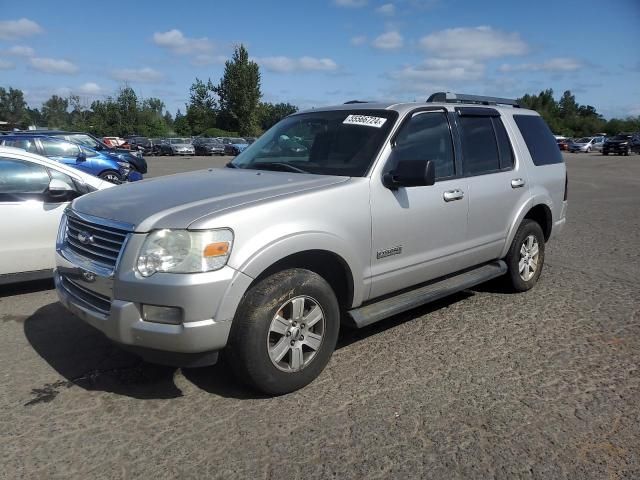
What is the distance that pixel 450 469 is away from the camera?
2719 mm

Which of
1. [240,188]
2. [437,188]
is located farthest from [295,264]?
[437,188]

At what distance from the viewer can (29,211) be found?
207 inches

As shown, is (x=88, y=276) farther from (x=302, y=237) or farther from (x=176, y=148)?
(x=176, y=148)

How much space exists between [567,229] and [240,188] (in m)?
7.55

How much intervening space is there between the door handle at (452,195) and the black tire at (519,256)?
1.15 metres

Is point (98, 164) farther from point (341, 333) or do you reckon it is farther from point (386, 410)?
point (386, 410)

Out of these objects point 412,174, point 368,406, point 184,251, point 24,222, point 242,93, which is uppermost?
point 242,93

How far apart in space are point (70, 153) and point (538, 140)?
41.1ft

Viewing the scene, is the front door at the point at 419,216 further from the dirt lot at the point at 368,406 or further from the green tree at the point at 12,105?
the green tree at the point at 12,105

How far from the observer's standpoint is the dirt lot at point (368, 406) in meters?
2.77

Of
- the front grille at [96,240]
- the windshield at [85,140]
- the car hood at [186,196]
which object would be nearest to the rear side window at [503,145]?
the car hood at [186,196]

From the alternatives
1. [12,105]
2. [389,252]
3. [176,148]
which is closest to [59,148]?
[389,252]

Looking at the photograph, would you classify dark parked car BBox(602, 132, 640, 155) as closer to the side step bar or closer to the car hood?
the side step bar

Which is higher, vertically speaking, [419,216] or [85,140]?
[85,140]
